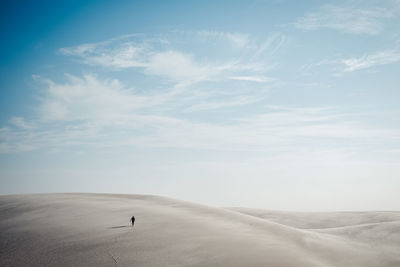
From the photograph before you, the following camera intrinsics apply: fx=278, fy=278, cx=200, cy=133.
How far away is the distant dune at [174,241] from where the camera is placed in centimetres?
805

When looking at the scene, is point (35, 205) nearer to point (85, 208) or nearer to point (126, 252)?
point (85, 208)

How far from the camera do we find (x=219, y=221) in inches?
487

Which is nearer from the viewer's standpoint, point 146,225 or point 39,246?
point 39,246

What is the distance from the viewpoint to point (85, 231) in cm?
1049

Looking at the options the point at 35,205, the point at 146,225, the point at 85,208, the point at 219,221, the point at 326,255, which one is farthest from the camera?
the point at 35,205

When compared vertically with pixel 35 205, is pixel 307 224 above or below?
below

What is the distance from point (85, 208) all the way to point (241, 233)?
9143mm

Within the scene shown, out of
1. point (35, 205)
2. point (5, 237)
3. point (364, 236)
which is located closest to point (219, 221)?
point (364, 236)

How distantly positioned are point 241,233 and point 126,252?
4.28 m

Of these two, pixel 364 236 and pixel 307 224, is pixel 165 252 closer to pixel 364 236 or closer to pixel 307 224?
pixel 364 236

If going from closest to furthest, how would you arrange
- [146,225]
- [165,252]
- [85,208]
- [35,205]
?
[165,252] < [146,225] < [85,208] < [35,205]

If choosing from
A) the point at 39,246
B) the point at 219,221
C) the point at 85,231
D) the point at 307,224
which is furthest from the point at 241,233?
the point at 307,224

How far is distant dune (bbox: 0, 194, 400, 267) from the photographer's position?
8055mm

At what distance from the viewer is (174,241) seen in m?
9.30
